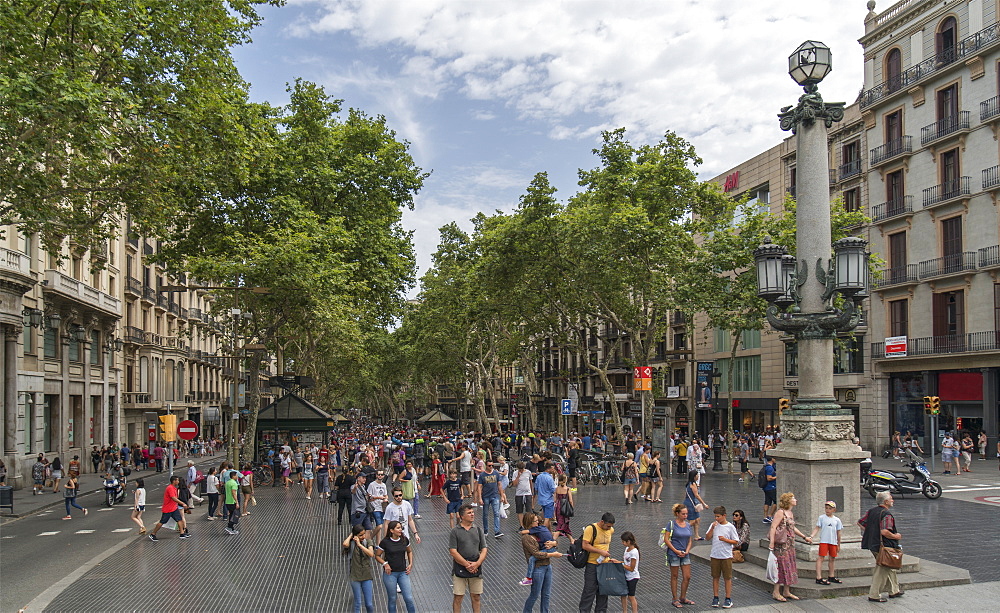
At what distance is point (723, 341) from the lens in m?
52.7

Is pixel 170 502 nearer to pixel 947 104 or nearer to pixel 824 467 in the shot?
pixel 824 467

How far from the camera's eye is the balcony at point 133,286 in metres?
46.5

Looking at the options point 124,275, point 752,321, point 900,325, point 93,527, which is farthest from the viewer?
point 124,275

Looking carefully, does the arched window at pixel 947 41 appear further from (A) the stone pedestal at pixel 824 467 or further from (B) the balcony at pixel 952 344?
(A) the stone pedestal at pixel 824 467

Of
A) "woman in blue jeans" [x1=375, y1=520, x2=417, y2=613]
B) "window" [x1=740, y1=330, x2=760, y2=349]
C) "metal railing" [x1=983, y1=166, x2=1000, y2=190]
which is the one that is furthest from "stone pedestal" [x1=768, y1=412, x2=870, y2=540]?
"window" [x1=740, y1=330, x2=760, y2=349]

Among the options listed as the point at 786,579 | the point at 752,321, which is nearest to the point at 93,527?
the point at 786,579

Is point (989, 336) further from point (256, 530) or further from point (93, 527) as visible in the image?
point (93, 527)

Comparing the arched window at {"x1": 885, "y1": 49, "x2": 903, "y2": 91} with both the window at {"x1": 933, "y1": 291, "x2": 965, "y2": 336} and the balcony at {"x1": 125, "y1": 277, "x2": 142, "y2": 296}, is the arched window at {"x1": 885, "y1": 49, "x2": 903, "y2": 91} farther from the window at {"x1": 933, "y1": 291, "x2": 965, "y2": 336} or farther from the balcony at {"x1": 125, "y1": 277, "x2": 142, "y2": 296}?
the balcony at {"x1": 125, "y1": 277, "x2": 142, "y2": 296}

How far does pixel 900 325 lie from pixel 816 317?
31.5 m

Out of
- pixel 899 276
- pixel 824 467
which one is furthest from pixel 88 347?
pixel 899 276

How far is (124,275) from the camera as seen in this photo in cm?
4584

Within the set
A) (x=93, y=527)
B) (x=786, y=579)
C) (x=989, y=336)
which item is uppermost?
(x=989, y=336)

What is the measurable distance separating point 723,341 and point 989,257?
19772 millimetres

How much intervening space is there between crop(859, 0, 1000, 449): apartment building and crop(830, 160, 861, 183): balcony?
97 cm
